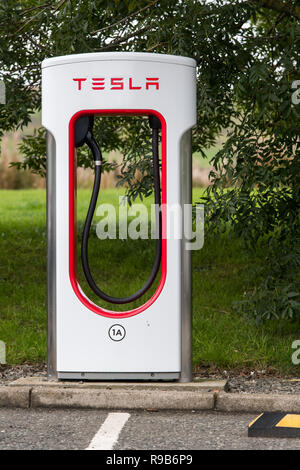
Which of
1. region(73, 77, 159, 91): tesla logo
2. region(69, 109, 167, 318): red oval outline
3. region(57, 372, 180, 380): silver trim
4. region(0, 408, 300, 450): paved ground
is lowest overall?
region(0, 408, 300, 450): paved ground

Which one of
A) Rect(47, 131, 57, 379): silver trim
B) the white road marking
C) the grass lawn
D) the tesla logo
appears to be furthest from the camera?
the grass lawn

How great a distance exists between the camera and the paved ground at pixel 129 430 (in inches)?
164

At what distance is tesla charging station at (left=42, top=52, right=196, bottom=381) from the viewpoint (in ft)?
16.8

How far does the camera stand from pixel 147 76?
511cm

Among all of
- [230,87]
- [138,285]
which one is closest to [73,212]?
[230,87]

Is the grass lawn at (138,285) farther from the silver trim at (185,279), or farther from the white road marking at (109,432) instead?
the white road marking at (109,432)

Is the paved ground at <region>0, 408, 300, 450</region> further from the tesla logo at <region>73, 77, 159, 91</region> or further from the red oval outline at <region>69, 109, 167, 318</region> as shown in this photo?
the tesla logo at <region>73, 77, 159, 91</region>

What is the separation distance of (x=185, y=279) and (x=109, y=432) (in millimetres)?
1195

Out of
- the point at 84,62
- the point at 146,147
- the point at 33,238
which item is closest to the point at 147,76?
the point at 84,62

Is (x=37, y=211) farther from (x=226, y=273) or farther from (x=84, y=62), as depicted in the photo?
(x=84, y=62)

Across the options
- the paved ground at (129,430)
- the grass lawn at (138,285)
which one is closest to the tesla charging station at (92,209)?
the paved ground at (129,430)

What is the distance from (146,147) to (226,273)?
331 cm

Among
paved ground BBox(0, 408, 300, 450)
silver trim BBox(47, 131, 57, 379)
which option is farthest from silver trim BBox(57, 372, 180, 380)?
paved ground BBox(0, 408, 300, 450)

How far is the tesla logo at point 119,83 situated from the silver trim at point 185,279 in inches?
15.3
